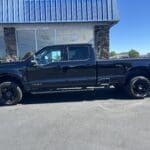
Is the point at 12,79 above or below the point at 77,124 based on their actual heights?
above

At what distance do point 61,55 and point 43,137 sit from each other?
5186 mm

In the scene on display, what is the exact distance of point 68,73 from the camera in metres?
12.8

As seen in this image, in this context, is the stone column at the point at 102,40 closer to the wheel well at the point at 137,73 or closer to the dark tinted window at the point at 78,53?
the wheel well at the point at 137,73

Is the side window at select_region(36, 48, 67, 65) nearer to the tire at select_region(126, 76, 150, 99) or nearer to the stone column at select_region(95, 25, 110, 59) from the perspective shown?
the tire at select_region(126, 76, 150, 99)

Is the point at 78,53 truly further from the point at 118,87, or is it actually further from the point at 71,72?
the point at 118,87

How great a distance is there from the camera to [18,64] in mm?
12633

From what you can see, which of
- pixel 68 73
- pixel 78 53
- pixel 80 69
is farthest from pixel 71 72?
pixel 78 53

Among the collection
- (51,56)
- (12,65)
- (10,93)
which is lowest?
(10,93)

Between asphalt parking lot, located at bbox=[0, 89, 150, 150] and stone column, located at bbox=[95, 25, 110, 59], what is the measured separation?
522 cm

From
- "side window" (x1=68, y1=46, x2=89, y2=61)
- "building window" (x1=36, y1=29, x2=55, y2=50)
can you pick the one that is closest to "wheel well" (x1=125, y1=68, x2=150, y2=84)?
"side window" (x1=68, y1=46, x2=89, y2=61)

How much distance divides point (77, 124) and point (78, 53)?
424 centimetres

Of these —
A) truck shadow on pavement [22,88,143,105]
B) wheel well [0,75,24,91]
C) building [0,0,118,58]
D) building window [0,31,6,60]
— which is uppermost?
building [0,0,118,58]

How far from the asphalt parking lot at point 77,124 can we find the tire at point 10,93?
0.86ft

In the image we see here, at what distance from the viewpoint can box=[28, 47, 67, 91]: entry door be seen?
12.6m
